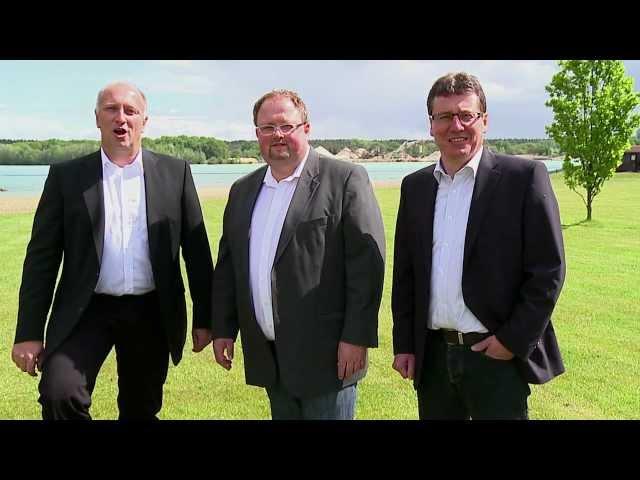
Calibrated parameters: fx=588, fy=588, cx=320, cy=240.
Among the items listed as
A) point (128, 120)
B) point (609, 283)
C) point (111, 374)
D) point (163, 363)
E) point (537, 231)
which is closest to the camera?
point (537, 231)

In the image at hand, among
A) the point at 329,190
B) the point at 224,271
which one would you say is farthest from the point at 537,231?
the point at 224,271

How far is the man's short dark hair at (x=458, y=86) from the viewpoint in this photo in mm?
2980

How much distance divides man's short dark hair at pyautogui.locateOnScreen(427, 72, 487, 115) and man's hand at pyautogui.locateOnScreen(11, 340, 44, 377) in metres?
2.79

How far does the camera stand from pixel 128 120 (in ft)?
11.6

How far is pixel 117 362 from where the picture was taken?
372 centimetres

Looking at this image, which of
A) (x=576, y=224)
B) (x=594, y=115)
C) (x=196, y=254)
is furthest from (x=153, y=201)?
(x=594, y=115)

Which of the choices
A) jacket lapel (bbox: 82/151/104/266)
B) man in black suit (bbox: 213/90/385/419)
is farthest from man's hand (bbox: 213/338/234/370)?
jacket lapel (bbox: 82/151/104/266)

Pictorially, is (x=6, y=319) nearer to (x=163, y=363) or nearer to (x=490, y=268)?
(x=163, y=363)

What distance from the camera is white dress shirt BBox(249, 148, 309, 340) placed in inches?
130

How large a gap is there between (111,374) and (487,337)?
15.4 ft

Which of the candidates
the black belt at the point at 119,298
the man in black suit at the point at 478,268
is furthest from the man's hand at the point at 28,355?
the man in black suit at the point at 478,268

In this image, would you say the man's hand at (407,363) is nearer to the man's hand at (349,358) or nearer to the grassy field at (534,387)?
the man's hand at (349,358)

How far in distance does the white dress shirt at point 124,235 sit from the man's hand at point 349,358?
4.24 ft

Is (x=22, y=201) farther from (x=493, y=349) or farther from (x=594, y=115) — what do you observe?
(x=493, y=349)
